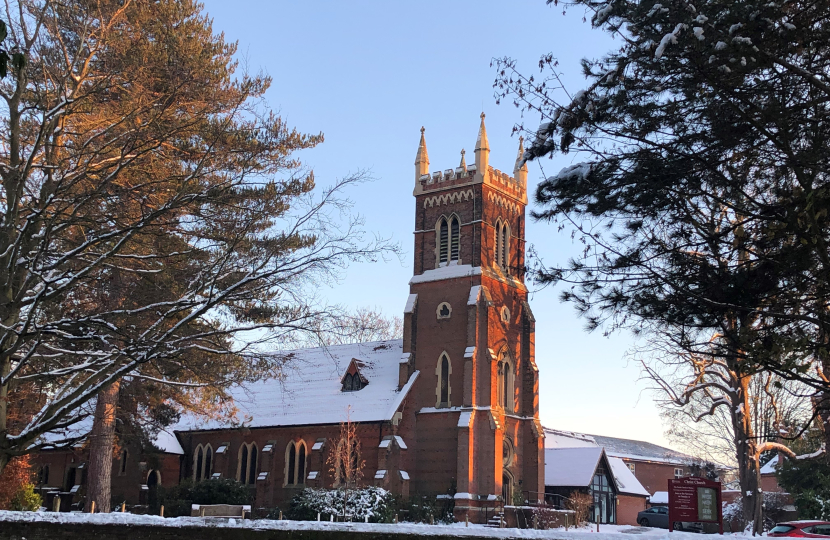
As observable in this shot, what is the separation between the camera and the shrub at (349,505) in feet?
107

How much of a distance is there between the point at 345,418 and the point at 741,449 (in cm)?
2040

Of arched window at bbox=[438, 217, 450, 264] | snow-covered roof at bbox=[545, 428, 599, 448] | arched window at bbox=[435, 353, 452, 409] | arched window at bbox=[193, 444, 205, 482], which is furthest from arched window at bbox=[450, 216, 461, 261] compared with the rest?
snow-covered roof at bbox=[545, 428, 599, 448]

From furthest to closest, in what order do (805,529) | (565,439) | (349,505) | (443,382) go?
(565,439) < (443,382) < (349,505) < (805,529)

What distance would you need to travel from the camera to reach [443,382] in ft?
130

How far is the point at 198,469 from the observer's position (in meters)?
46.0

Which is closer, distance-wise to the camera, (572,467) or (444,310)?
(444,310)

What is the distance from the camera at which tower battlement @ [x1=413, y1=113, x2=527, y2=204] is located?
41.9m

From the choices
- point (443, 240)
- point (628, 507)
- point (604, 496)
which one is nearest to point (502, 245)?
point (443, 240)

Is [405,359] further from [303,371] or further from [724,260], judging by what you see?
[724,260]

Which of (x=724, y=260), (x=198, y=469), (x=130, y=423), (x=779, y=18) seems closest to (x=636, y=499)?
(x=198, y=469)

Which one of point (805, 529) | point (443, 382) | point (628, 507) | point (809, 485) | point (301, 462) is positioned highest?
point (443, 382)

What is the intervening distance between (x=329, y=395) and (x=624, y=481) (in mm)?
24303

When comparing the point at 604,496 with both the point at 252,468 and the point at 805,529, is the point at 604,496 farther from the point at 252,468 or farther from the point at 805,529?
the point at 805,529

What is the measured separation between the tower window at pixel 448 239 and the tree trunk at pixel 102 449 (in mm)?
21859
